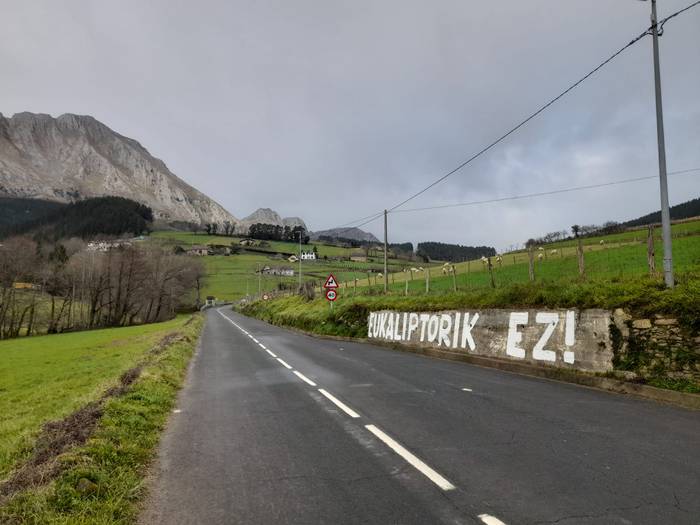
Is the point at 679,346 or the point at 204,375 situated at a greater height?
the point at 679,346

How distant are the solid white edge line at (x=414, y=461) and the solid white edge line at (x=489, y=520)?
652mm

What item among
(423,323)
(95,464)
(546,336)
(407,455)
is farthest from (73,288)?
(407,455)

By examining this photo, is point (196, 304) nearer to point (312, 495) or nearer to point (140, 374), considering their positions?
point (140, 374)

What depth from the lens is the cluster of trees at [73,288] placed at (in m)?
64.2

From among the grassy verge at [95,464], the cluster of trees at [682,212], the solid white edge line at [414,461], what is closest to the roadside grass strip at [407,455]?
the solid white edge line at [414,461]

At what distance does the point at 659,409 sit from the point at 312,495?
6.99 meters

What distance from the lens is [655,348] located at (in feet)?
32.9

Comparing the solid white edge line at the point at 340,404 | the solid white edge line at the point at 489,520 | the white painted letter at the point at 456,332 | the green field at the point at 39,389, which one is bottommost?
the green field at the point at 39,389

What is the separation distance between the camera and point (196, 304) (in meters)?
127

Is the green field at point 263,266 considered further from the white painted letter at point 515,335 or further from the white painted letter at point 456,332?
the white painted letter at point 515,335

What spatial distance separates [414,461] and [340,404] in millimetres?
3769

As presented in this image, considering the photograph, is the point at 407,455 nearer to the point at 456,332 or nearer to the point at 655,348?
the point at 655,348

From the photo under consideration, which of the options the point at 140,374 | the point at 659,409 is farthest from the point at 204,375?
the point at 659,409

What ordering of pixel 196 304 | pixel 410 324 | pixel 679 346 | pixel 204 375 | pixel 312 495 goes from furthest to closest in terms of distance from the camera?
pixel 196 304
pixel 410 324
pixel 204 375
pixel 679 346
pixel 312 495
